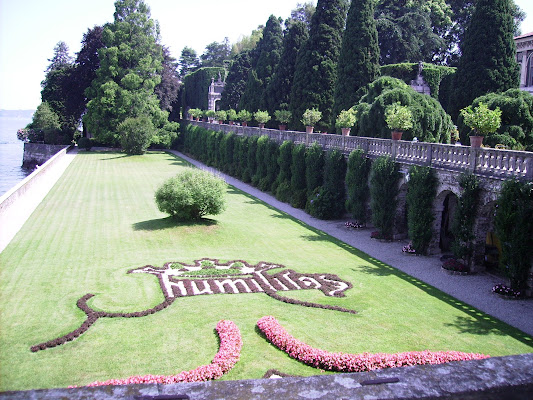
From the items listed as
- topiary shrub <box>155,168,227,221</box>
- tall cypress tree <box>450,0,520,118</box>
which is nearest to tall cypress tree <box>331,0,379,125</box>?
tall cypress tree <box>450,0,520,118</box>

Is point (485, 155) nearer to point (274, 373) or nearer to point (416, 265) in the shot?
point (416, 265)

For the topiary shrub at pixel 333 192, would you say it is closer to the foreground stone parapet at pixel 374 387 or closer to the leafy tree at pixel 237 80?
the foreground stone parapet at pixel 374 387

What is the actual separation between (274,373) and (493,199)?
1126 centimetres

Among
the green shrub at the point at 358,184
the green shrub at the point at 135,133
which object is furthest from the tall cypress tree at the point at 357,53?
the green shrub at the point at 135,133

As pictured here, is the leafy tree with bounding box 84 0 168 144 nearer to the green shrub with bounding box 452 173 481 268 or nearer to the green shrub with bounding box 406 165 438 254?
the green shrub with bounding box 406 165 438 254

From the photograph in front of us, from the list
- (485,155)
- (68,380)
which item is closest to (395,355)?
(68,380)

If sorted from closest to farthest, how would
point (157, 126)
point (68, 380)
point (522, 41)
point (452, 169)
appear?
point (68, 380) < point (452, 169) < point (522, 41) < point (157, 126)

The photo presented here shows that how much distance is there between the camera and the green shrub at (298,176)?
106 feet

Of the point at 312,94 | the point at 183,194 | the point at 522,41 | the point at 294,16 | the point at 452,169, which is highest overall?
the point at 294,16

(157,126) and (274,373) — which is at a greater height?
(157,126)

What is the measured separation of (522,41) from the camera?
135ft

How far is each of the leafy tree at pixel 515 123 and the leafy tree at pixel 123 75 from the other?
4633 centimetres

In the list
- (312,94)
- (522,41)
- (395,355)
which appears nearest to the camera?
(395,355)

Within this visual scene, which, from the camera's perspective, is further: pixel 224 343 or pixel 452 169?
pixel 452 169
